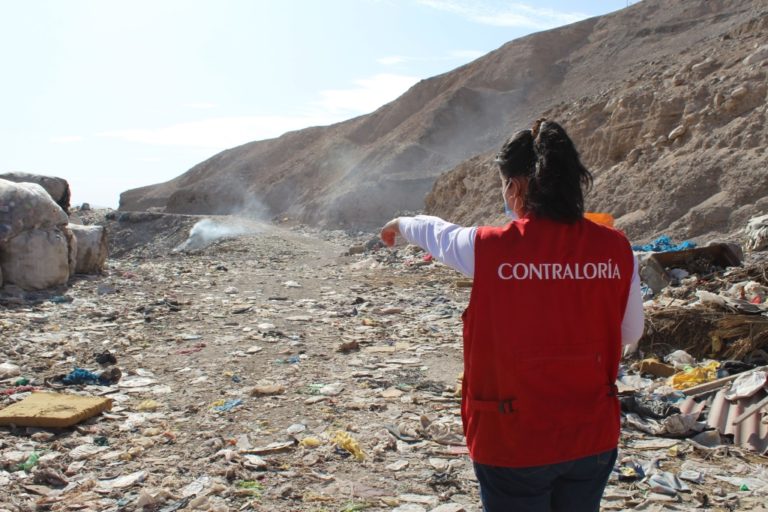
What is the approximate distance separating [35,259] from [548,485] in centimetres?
898

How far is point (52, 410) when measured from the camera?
4035 mm

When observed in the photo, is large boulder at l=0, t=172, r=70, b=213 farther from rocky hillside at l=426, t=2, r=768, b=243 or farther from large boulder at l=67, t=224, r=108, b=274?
rocky hillside at l=426, t=2, r=768, b=243

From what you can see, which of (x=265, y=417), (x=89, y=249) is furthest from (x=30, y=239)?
(x=265, y=417)

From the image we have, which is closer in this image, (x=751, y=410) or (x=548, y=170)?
(x=548, y=170)

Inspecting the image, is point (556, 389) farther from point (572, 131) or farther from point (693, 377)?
point (572, 131)

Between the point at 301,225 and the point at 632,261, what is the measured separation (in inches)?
1312

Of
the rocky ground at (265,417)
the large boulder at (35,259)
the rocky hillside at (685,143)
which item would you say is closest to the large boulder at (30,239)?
the large boulder at (35,259)

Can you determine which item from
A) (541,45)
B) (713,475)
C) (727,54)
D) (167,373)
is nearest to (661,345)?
(713,475)

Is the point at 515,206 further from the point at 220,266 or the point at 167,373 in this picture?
the point at 220,266

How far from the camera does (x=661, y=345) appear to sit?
545 cm

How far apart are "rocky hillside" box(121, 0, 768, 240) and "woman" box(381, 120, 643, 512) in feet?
37.4

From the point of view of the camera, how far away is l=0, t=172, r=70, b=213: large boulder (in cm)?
1148

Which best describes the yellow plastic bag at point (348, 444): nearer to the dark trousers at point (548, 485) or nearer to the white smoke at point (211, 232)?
the dark trousers at point (548, 485)

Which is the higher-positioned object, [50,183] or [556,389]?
[50,183]
